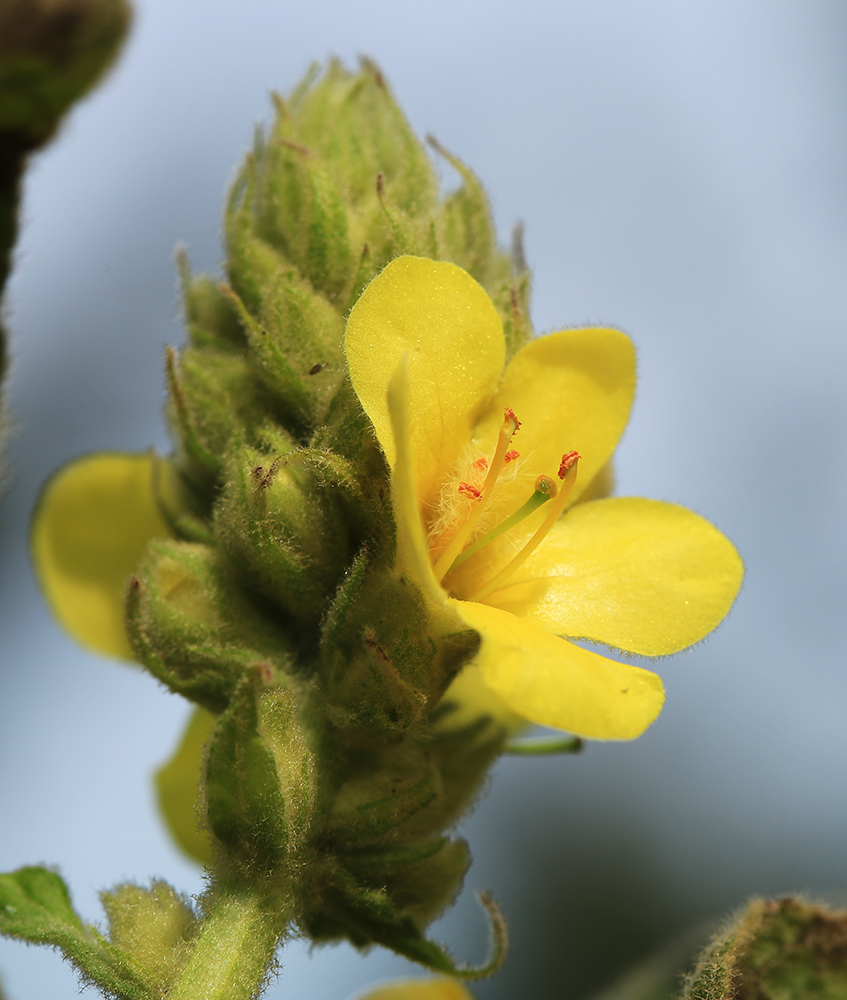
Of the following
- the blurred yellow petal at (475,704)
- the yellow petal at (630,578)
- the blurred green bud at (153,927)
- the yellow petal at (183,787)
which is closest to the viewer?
the blurred green bud at (153,927)

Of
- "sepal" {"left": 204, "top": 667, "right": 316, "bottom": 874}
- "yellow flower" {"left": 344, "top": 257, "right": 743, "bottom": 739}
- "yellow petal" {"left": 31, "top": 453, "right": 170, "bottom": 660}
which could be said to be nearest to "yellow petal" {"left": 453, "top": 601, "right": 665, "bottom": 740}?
"yellow flower" {"left": 344, "top": 257, "right": 743, "bottom": 739}

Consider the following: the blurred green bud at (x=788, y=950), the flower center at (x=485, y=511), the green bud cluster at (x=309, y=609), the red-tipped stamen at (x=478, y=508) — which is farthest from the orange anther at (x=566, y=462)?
the blurred green bud at (x=788, y=950)

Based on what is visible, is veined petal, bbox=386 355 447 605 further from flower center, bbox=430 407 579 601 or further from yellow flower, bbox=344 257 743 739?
flower center, bbox=430 407 579 601

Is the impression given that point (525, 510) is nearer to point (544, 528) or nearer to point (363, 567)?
point (544, 528)

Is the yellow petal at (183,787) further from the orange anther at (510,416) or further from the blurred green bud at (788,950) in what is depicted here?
the blurred green bud at (788,950)

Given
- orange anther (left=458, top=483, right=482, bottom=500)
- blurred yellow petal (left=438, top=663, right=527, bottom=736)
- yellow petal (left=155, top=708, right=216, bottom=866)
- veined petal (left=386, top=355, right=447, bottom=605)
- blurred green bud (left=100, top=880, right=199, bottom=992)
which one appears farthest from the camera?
yellow petal (left=155, top=708, right=216, bottom=866)

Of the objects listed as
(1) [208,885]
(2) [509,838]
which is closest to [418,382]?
(1) [208,885]
